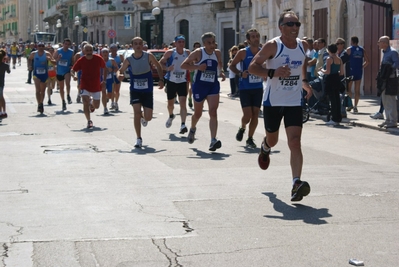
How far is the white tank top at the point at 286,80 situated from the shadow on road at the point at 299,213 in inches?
40.0

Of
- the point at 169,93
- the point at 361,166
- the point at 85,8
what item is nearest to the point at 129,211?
the point at 361,166

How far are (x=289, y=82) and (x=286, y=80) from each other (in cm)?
4

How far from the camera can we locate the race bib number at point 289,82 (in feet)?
27.8

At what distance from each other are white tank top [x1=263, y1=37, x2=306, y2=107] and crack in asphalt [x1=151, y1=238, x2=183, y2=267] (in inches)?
97.0

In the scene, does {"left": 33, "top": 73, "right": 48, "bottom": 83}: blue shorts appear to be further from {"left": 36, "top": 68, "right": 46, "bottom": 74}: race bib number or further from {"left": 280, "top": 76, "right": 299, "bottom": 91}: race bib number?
{"left": 280, "top": 76, "right": 299, "bottom": 91}: race bib number

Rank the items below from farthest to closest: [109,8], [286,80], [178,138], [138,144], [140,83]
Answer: [109,8] → [178,138] → [140,83] → [138,144] → [286,80]

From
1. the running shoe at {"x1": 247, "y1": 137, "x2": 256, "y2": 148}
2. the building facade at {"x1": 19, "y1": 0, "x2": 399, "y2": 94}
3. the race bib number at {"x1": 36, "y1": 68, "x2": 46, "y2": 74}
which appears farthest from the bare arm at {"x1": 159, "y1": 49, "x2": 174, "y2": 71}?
the building facade at {"x1": 19, "y1": 0, "x2": 399, "y2": 94}

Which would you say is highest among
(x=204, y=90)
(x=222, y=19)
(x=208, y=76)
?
(x=222, y=19)

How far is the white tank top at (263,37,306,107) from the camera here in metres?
8.39

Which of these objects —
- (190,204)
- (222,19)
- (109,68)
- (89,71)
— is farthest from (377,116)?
(222,19)

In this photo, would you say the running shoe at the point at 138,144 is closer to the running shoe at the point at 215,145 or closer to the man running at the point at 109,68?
the running shoe at the point at 215,145

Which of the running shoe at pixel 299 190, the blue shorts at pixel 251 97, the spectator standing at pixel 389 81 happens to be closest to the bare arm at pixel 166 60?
the blue shorts at pixel 251 97

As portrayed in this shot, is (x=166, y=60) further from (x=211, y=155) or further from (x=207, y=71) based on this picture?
(x=211, y=155)

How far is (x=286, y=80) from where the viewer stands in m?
8.48
